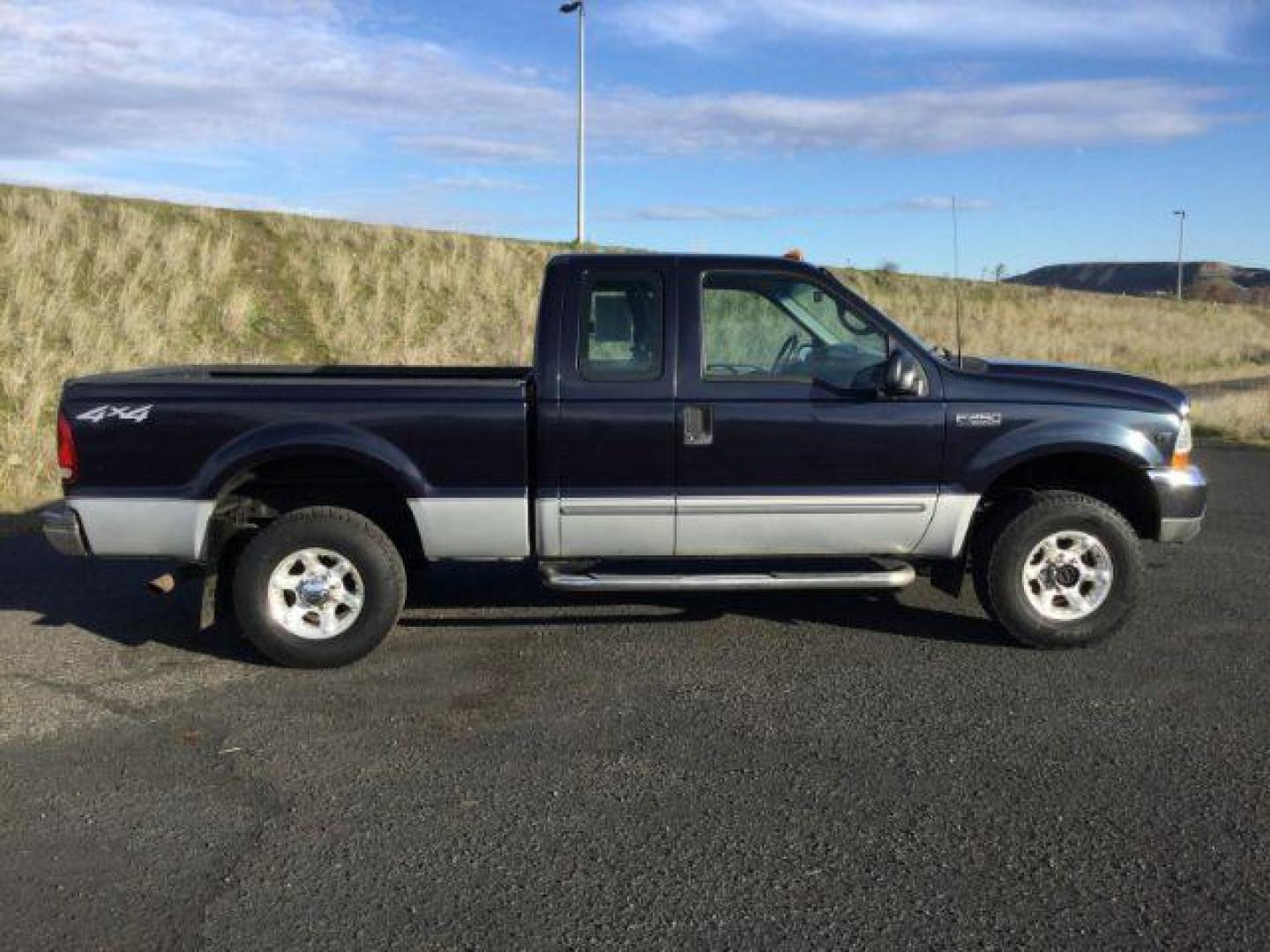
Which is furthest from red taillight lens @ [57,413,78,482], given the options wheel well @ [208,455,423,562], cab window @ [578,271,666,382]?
cab window @ [578,271,666,382]

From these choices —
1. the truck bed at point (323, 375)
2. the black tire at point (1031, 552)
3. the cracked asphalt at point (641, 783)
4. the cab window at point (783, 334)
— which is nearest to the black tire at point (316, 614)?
the cracked asphalt at point (641, 783)

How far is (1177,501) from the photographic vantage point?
18.3 feet

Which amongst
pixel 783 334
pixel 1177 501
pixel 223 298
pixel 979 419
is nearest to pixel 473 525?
pixel 783 334

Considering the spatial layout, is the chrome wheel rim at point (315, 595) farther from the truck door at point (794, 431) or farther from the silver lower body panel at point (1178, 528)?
the silver lower body panel at point (1178, 528)

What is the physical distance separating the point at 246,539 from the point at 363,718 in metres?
1.41

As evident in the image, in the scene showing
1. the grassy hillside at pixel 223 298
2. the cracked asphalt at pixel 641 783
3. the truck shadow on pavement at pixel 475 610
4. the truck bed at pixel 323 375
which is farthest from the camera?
the grassy hillside at pixel 223 298

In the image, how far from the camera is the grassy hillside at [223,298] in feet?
46.9

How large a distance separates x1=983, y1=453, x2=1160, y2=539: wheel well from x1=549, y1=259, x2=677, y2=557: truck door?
5.89 feet

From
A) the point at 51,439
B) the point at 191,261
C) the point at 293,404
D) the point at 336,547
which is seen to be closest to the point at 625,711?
the point at 336,547

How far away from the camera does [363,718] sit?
4.75 meters

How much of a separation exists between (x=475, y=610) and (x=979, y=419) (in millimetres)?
2998

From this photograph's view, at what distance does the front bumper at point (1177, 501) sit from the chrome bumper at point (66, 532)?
17.5 ft

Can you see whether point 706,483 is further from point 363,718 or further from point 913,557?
point 363,718

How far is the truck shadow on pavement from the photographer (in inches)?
234
